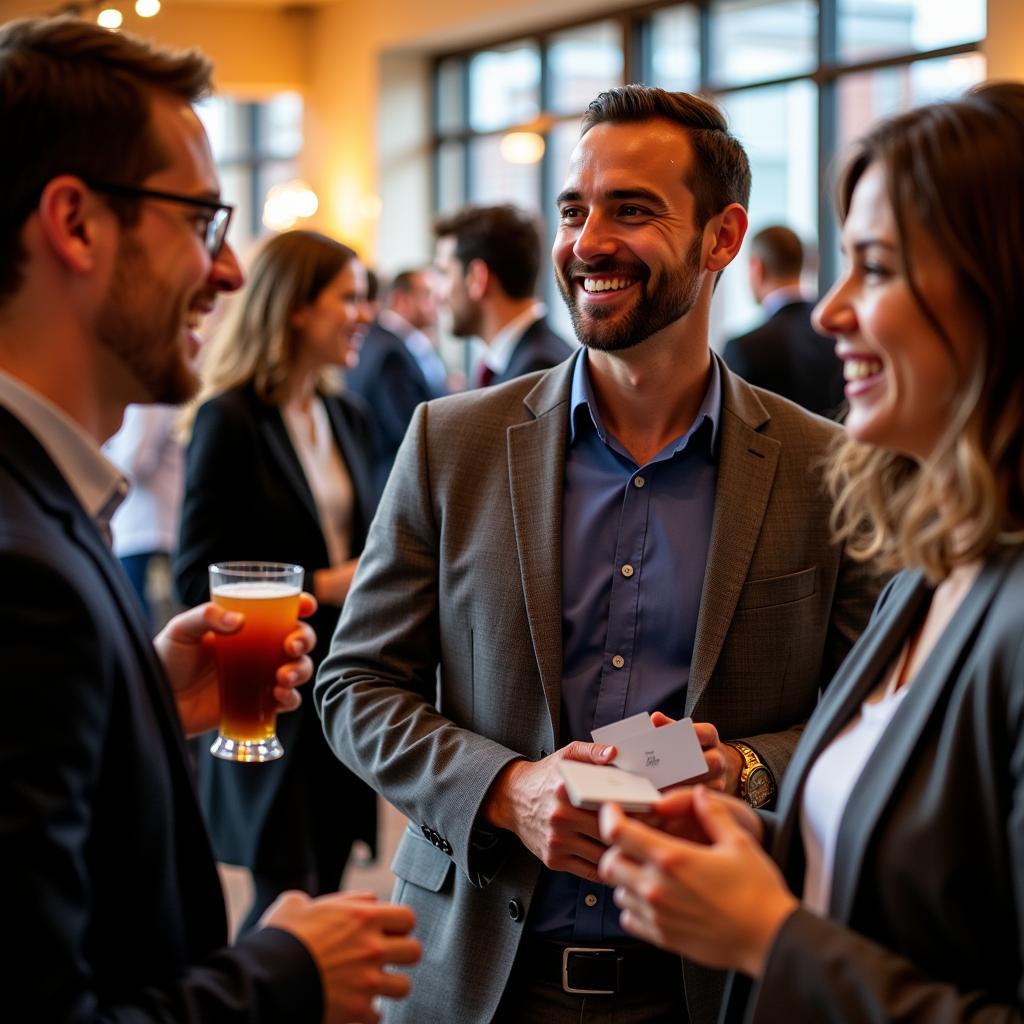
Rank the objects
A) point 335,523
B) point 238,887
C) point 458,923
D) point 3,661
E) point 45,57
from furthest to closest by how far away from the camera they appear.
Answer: point 238,887 → point 335,523 → point 458,923 → point 45,57 → point 3,661

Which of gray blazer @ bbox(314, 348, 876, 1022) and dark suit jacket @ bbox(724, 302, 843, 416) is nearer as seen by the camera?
gray blazer @ bbox(314, 348, 876, 1022)

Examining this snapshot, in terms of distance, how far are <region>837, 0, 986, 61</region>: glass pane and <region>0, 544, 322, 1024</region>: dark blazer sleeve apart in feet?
23.6

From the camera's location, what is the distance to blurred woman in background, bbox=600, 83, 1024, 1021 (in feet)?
4.06

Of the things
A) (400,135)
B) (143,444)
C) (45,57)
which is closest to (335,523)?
(143,444)

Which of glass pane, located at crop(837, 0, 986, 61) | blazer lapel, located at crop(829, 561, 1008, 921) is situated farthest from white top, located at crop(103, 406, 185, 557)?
glass pane, located at crop(837, 0, 986, 61)

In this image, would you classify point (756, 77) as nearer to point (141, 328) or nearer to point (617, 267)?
point (617, 267)

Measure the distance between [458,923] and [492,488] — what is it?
64cm

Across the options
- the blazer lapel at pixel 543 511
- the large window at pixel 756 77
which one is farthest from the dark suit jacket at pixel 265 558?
the large window at pixel 756 77

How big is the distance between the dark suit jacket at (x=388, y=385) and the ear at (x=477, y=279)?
173 centimetres

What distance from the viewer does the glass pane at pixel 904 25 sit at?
745 cm

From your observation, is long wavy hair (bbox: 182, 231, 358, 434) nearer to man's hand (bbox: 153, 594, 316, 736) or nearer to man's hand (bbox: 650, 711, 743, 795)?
man's hand (bbox: 153, 594, 316, 736)

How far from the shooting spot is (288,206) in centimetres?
1145

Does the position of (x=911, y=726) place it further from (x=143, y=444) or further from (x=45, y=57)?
(x=143, y=444)

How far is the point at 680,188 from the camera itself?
2096 millimetres
